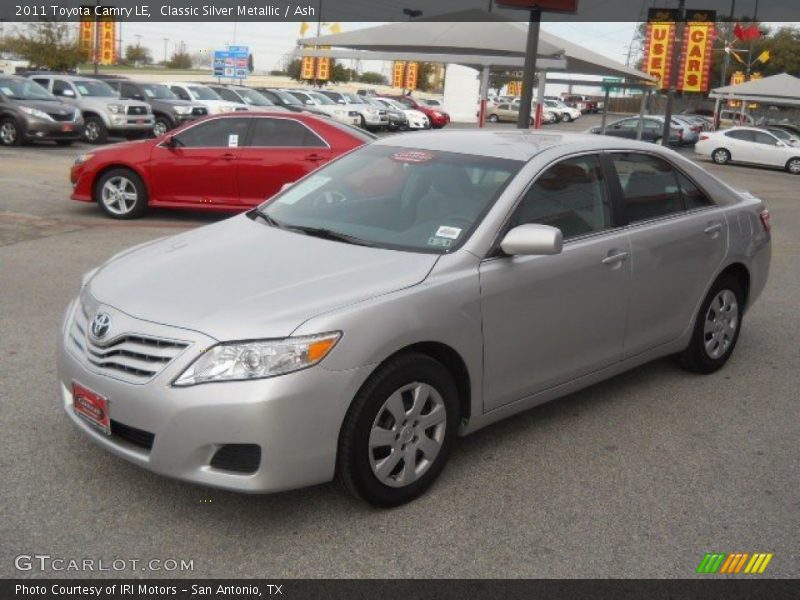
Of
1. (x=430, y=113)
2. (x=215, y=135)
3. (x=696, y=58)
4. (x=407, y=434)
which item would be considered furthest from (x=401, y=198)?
(x=430, y=113)

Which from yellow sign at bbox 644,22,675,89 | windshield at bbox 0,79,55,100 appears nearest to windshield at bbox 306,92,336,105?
yellow sign at bbox 644,22,675,89

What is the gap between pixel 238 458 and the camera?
3289 millimetres

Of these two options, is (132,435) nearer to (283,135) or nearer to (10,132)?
(283,135)

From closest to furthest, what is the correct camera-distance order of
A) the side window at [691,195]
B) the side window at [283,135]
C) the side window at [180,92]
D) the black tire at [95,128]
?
the side window at [691,195] → the side window at [283,135] → the black tire at [95,128] → the side window at [180,92]

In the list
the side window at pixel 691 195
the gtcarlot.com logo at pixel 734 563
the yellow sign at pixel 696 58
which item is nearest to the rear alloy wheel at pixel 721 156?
the yellow sign at pixel 696 58

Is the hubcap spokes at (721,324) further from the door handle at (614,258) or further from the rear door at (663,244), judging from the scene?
the door handle at (614,258)

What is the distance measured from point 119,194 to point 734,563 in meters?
9.68

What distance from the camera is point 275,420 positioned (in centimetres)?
320

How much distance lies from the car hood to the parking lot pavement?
836mm

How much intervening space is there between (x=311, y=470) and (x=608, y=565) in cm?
121

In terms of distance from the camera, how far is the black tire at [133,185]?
36.9 feet

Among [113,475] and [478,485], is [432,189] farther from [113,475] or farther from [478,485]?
[113,475]

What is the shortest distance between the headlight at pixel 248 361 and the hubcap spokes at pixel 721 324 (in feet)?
10.9
